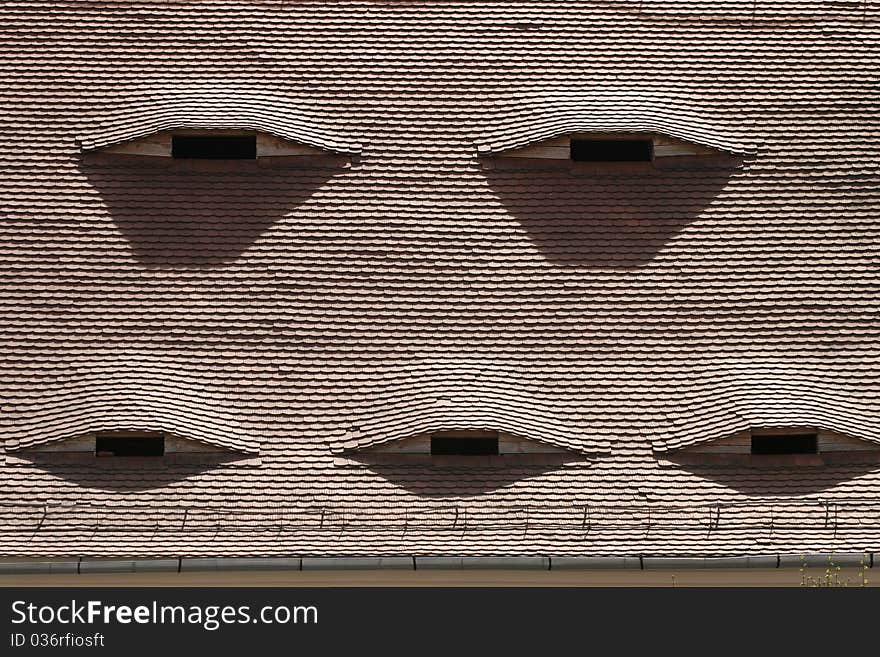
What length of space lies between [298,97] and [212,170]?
1.84 m

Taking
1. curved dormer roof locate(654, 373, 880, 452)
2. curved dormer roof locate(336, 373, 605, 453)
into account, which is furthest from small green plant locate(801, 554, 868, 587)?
curved dormer roof locate(336, 373, 605, 453)

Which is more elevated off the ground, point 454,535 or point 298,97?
point 298,97

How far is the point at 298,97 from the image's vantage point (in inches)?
978

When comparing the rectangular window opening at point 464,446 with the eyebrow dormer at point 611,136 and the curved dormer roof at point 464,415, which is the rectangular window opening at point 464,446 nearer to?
the curved dormer roof at point 464,415

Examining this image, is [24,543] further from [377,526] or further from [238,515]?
[377,526]

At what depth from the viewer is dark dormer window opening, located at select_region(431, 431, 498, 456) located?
22.0 meters

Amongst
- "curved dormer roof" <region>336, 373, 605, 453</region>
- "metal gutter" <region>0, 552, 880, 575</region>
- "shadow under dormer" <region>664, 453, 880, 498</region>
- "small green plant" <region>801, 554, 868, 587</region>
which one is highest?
"curved dormer roof" <region>336, 373, 605, 453</region>

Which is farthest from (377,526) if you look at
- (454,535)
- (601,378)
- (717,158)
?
(717,158)

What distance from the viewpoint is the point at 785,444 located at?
22.2 metres

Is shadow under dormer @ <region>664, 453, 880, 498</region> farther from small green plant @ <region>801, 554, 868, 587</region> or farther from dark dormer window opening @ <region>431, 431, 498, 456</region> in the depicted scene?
dark dormer window opening @ <region>431, 431, 498, 456</region>

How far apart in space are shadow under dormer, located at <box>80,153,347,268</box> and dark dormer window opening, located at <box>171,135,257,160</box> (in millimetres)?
262

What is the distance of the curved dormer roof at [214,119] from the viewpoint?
2402 centimetres

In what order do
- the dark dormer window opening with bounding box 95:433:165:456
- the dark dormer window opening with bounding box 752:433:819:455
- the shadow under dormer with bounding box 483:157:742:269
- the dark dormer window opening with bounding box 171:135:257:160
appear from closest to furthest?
1. the dark dormer window opening with bounding box 95:433:165:456
2. the dark dormer window opening with bounding box 752:433:819:455
3. the shadow under dormer with bounding box 483:157:742:269
4. the dark dormer window opening with bounding box 171:135:257:160

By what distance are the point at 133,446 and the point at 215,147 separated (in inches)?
202
